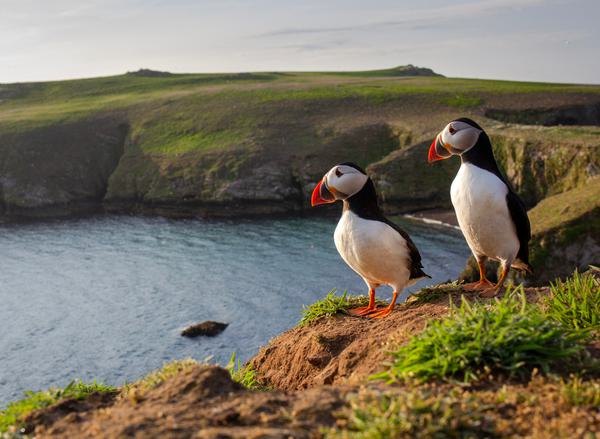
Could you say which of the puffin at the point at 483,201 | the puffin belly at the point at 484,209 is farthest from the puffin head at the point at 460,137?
the puffin belly at the point at 484,209

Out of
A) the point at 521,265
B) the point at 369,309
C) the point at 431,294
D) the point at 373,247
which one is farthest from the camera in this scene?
the point at 521,265

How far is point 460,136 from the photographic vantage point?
1172 cm

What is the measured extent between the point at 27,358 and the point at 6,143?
197ft

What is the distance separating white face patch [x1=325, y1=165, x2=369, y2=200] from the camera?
11.5m

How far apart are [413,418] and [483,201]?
20.1ft

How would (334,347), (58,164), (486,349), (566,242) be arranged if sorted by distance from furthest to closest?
(58,164) < (566,242) < (334,347) < (486,349)

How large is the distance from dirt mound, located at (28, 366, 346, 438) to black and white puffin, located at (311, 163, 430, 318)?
4.46m

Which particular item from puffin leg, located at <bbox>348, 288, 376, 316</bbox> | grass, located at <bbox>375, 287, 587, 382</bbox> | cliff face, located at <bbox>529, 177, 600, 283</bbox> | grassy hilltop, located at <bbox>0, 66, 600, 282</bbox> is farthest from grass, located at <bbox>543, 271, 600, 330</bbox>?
grassy hilltop, located at <bbox>0, 66, 600, 282</bbox>

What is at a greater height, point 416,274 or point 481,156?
point 481,156

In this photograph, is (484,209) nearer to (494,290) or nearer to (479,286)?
(494,290)

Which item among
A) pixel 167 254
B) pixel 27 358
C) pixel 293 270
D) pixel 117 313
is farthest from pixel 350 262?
pixel 167 254

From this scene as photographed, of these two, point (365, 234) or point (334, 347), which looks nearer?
point (334, 347)

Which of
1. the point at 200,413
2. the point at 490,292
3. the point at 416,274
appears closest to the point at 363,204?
the point at 416,274

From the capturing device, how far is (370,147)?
254ft
